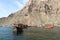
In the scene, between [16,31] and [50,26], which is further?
[50,26]

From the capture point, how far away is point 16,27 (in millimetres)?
125625

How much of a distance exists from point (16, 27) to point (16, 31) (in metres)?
3.03

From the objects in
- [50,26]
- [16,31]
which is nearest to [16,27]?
[16,31]

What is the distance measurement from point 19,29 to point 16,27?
4.33m

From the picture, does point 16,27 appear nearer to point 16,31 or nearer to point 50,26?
point 16,31

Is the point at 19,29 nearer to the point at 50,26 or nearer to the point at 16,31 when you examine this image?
the point at 16,31

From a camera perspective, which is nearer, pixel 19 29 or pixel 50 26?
pixel 19 29

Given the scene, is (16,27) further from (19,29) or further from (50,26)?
(50,26)

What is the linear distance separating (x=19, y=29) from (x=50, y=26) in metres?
57.0

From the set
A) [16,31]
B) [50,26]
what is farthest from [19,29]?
[50,26]

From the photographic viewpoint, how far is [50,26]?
589 ft

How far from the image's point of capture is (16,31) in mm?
126875
